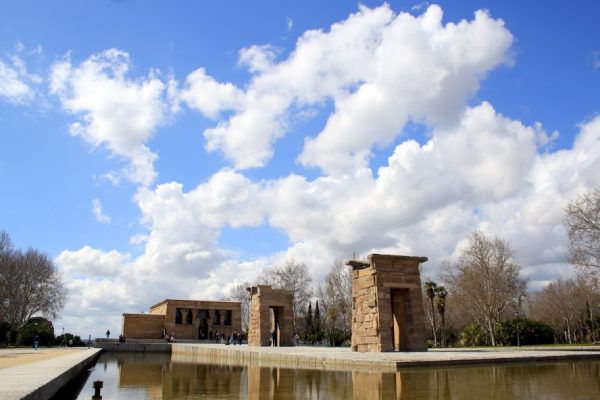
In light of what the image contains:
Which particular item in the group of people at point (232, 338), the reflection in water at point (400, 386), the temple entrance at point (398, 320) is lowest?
the group of people at point (232, 338)

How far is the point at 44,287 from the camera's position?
4509cm

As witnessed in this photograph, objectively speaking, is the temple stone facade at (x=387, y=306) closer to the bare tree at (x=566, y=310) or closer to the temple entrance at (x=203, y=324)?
the temple entrance at (x=203, y=324)

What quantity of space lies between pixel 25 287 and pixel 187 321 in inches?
600

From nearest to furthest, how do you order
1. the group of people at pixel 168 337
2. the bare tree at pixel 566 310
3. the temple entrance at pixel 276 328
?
the temple entrance at pixel 276 328
the group of people at pixel 168 337
the bare tree at pixel 566 310

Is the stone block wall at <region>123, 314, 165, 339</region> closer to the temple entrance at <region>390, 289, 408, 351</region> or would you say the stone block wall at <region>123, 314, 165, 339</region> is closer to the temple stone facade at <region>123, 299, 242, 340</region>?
the temple stone facade at <region>123, 299, 242, 340</region>

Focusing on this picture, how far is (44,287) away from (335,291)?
27915 millimetres

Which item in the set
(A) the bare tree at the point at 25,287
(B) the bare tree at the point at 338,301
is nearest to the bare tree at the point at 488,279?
(B) the bare tree at the point at 338,301

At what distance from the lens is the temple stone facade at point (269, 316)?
107 feet

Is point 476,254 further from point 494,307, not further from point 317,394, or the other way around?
point 317,394

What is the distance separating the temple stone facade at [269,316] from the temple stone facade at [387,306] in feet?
39.2

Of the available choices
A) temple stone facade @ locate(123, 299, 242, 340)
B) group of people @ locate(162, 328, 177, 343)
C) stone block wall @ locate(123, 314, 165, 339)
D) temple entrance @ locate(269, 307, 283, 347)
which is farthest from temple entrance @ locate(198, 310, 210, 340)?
temple entrance @ locate(269, 307, 283, 347)

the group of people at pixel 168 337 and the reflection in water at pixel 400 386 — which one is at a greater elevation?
the reflection in water at pixel 400 386

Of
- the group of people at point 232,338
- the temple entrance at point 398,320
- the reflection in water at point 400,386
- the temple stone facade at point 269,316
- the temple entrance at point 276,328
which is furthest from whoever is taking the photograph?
the group of people at point 232,338

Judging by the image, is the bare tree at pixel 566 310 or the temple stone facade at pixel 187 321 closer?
the temple stone facade at pixel 187 321
